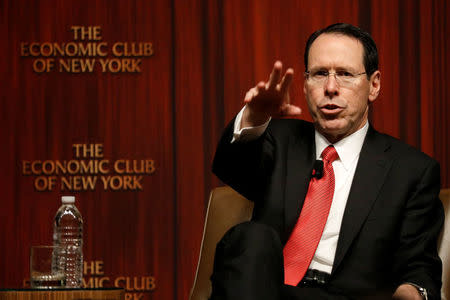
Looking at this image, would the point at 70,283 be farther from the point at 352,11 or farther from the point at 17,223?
the point at 352,11

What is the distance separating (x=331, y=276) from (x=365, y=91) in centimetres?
61

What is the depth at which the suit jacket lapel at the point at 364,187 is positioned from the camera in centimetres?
204

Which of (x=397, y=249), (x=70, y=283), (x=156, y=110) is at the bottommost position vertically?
(x=70, y=283)

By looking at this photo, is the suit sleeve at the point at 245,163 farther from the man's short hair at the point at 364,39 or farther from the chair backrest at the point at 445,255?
the chair backrest at the point at 445,255

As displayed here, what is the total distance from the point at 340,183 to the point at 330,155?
10 centimetres

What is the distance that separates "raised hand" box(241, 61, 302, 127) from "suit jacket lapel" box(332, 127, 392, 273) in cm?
36

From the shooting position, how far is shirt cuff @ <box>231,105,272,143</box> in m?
2.03

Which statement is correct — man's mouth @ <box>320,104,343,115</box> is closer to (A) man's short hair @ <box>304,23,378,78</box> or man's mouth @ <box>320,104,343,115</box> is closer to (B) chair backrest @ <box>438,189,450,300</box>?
(A) man's short hair @ <box>304,23,378,78</box>

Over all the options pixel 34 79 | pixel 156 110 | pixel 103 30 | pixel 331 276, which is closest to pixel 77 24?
pixel 103 30

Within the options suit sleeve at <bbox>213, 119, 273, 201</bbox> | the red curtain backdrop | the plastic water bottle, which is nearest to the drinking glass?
the plastic water bottle

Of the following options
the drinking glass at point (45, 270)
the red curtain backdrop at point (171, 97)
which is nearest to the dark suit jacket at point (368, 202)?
the drinking glass at point (45, 270)

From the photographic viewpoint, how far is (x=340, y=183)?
215 centimetres

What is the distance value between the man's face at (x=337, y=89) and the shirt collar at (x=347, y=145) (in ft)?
0.07

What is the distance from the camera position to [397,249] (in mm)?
2076
